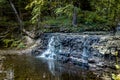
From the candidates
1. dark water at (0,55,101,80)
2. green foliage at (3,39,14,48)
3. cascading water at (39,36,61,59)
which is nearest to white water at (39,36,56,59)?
cascading water at (39,36,61,59)

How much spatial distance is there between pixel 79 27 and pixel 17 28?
5.49 metres

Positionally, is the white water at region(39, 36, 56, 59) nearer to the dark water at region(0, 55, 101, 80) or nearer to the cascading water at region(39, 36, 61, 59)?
the cascading water at region(39, 36, 61, 59)

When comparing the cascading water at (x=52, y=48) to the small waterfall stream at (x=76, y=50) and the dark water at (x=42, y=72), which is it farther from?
the dark water at (x=42, y=72)

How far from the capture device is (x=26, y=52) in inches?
606

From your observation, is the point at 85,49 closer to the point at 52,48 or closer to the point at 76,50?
the point at 76,50

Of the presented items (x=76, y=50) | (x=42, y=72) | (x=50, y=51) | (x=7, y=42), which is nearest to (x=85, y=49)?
(x=76, y=50)

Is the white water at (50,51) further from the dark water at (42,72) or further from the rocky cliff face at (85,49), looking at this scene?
the dark water at (42,72)

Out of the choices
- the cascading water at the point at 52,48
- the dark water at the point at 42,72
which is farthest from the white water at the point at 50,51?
the dark water at the point at 42,72

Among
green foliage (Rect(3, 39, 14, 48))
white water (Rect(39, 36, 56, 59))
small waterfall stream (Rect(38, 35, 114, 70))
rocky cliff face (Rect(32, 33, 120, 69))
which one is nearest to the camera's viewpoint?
rocky cliff face (Rect(32, 33, 120, 69))

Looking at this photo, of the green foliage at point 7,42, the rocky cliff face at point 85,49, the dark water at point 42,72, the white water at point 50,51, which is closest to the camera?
the dark water at point 42,72

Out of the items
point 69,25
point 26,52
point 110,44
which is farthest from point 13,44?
point 110,44

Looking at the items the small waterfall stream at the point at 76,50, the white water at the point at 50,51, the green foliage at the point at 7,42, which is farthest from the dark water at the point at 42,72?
the green foliage at the point at 7,42

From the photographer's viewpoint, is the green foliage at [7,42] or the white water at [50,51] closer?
the white water at [50,51]

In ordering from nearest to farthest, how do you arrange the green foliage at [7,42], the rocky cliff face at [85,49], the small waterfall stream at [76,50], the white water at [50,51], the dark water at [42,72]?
the dark water at [42,72] < the rocky cliff face at [85,49] < the small waterfall stream at [76,50] < the white water at [50,51] < the green foliage at [7,42]
